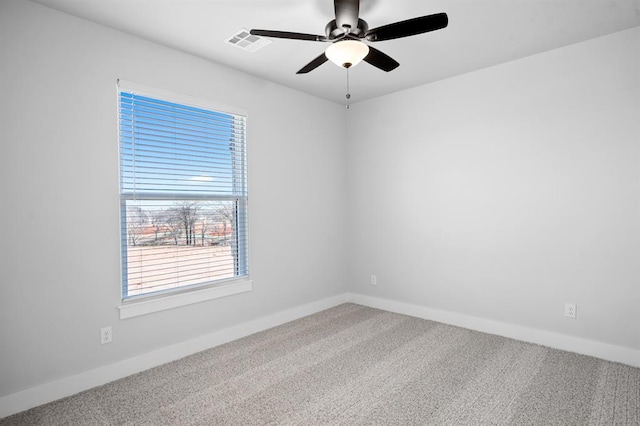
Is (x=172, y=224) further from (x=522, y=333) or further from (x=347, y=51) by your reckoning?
(x=522, y=333)

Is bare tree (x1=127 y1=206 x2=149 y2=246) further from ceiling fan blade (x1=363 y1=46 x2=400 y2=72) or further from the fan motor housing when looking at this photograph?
ceiling fan blade (x1=363 y1=46 x2=400 y2=72)

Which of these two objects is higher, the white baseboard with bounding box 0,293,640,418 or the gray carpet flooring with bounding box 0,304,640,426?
the white baseboard with bounding box 0,293,640,418

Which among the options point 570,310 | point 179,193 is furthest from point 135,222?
point 570,310

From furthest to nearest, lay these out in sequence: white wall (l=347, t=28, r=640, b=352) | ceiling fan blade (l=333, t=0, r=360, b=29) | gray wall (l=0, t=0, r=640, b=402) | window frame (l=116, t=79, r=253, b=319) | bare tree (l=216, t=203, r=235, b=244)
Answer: bare tree (l=216, t=203, r=235, b=244) → white wall (l=347, t=28, r=640, b=352) → window frame (l=116, t=79, r=253, b=319) → gray wall (l=0, t=0, r=640, b=402) → ceiling fan blade (l=333, t=0, r=360, b=29)

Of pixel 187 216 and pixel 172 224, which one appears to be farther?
pixel 187 216

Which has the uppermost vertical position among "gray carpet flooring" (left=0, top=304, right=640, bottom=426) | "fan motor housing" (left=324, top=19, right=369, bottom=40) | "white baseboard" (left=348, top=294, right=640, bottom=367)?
"fan motor housing" (left=324, top=19, right=369, bottom=40)

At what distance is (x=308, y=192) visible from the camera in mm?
4270

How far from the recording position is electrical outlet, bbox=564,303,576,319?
10.1ft

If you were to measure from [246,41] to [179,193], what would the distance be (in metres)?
1.37

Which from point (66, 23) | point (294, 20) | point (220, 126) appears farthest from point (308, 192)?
point (66, 23)

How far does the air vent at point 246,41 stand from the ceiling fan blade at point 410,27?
3.52 feet

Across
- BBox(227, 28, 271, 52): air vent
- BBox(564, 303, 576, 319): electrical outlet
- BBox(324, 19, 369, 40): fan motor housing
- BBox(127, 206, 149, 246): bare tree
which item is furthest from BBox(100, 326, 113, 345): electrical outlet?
BBox(564, 303, 576, 319): electrical outlet

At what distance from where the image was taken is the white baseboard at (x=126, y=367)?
2.27 m

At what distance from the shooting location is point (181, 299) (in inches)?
121
